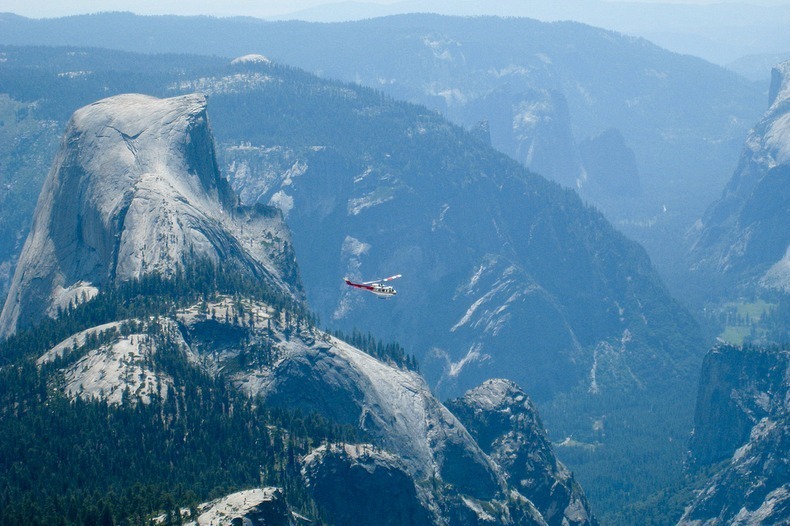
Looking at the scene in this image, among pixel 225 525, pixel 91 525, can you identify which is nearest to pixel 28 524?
pixel 91 525

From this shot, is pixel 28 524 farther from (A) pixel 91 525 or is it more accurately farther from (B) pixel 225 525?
(B) pixel 225 525

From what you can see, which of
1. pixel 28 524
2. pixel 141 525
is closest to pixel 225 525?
pixel 141 525

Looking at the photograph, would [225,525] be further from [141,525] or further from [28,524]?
[28,524]
